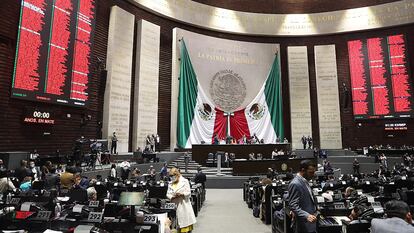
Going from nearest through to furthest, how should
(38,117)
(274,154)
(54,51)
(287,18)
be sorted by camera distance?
(38,117), (54,51), (274,154), (287,18)

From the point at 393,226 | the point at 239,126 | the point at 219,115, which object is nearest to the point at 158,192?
the point at 393,226

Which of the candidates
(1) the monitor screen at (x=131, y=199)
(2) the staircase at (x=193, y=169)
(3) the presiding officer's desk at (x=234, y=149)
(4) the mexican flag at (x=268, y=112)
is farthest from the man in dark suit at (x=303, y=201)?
(4) the mexican flag at (x=268, y=112)

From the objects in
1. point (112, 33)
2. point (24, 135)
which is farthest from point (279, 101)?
point (24, 135)

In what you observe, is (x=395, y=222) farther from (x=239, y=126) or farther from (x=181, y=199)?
(x=239, y=126)

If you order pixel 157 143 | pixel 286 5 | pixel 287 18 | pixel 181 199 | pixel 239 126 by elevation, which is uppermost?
pixel 286 5

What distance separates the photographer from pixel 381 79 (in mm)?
18172

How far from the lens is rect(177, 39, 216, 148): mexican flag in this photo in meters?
17.5

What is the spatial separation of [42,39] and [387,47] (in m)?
20.0

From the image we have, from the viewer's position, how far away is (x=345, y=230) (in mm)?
2867

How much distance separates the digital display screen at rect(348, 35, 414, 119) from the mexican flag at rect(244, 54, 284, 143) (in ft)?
16.6

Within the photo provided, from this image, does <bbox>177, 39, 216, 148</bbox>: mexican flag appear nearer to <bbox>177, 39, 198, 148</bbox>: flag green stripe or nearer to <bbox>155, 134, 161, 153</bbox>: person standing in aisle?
<bbox>177, 39, 198, 148</bbox>: flag green stripe

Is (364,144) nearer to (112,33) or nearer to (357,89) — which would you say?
(357,89)

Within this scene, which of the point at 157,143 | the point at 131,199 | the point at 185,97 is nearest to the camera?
the point at 131,199

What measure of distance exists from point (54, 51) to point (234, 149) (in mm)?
9710
